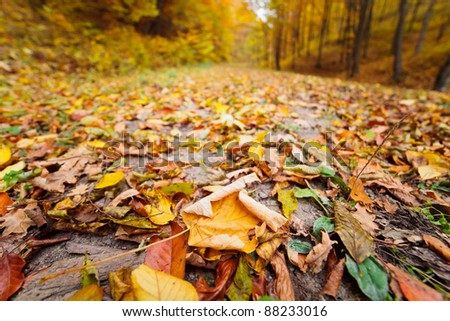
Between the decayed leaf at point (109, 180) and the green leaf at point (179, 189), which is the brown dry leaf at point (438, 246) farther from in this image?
the decayed leaf at point (109, 180)

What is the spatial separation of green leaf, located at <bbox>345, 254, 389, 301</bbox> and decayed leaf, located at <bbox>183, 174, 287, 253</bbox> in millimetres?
285

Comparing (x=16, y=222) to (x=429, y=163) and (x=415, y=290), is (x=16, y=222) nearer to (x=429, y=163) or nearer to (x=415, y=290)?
(x=415, y=290)

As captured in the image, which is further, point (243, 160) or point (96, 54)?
point (96, 54)

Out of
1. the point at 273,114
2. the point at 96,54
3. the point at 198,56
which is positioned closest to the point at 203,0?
the point at 198,56

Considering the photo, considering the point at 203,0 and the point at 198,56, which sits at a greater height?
the point at 203,0

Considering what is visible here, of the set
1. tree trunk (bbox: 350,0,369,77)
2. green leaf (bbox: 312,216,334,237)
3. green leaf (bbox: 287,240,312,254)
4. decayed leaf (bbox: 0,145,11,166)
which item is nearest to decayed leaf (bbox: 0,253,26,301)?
decayed leaf (bbox: 0,145,11,166)

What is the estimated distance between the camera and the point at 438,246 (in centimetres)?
86

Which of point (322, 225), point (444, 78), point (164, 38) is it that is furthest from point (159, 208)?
point (164, 38)

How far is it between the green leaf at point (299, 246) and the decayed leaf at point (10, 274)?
102 centimetres

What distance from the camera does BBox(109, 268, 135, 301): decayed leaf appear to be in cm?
72

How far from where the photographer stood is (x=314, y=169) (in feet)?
4.19

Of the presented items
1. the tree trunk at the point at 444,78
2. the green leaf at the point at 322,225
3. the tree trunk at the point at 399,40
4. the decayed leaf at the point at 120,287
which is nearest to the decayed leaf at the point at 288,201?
the green leaf at the point at 322,225
